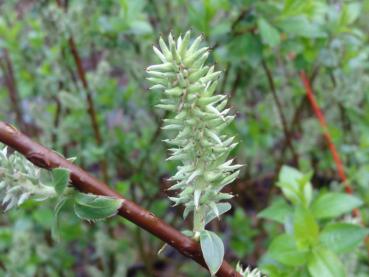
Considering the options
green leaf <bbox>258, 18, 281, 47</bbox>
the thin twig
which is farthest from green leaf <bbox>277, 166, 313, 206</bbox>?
the thin twig

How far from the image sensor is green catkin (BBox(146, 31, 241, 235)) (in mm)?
740

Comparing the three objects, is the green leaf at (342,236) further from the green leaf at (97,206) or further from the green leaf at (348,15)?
the green leaf at (348,15)

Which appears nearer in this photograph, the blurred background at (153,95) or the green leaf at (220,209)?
the green leaf at (220,209)

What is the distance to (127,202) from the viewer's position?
2.83ft

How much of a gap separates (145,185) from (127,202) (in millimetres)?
1693

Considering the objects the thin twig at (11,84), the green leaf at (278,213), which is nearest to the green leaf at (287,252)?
the green leaf at (278,213)

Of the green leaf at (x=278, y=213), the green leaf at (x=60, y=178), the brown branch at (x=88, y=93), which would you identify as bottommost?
the green leaf at (x=278, y=213)

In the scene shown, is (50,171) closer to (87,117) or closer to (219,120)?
(219,120)

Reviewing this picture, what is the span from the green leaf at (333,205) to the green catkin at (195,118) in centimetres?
59

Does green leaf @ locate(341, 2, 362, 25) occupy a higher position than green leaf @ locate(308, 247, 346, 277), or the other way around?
green leaf @ locate(341, 2, 362, 25)

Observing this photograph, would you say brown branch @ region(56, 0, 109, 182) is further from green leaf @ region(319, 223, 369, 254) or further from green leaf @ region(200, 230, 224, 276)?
green leaf @ region(200, 230, 224, 276)

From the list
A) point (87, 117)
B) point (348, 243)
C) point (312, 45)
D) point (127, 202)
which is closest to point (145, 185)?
point (87, 117)

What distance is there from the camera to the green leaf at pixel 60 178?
2.66 feet

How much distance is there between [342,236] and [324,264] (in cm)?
9
